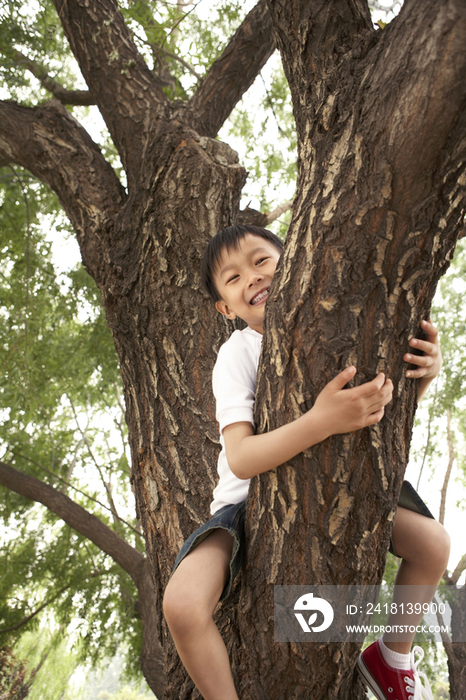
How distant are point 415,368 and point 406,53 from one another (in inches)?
23.1

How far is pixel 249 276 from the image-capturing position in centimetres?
153

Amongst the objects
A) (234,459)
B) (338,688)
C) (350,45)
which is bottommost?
(338,688)

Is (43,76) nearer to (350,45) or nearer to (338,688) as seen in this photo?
(350,45)

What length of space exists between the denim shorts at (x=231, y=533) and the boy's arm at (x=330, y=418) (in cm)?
31

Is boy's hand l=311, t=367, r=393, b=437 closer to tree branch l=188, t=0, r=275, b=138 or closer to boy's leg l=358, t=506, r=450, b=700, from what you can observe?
boy's leg l=358, t=506, r=450, b=700

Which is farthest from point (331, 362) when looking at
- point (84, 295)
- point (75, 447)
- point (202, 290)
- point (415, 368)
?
point (75, 447)

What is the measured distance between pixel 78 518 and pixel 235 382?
3239 millimetres

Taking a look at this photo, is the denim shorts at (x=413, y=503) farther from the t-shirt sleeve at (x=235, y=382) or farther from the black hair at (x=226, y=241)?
the black hair at (x=226, y=241)

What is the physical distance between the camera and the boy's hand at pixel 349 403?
912 mm

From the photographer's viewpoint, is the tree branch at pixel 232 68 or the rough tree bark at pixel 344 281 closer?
the rough tree bark at pixel 344 281

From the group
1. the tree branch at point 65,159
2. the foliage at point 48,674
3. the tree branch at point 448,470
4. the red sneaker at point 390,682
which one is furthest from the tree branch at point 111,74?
the foliage at point 48,674

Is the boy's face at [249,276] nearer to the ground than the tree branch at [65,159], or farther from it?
nearer to the ground

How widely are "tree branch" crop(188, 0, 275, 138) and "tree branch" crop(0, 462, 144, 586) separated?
2948mm

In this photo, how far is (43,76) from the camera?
3354mm
